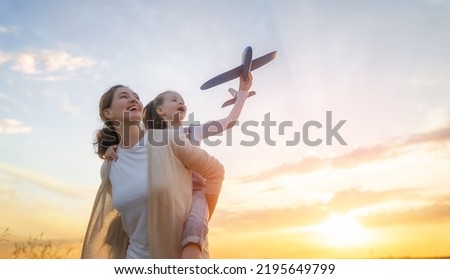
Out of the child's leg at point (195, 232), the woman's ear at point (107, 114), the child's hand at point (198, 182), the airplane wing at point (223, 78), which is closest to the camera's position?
the child's leg at point (195, 232)

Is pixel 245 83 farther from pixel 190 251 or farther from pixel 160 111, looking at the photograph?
pixel 190 251

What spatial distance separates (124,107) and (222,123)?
0.91m

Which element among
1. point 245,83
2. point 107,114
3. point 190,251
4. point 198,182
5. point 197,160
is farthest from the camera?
point 245,83

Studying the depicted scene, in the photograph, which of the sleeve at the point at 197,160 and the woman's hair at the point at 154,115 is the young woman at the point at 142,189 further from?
the woman's hair at the point at 154,115

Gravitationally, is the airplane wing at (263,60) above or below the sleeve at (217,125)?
above

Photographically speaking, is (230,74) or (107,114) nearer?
(107,114)

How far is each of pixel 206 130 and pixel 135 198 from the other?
1.12m

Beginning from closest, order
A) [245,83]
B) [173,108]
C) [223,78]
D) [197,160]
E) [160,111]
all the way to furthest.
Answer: [197,160]
[173,108]
[160,111]
[245,83]
[223,78]

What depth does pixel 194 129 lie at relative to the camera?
369 cm

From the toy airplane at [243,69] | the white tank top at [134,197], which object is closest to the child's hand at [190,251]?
the white tank top at [134,197]

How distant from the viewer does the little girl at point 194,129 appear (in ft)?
9.09

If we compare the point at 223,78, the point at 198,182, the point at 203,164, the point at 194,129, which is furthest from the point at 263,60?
the point at 203,164

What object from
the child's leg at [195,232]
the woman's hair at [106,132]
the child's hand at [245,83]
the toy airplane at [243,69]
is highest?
the toy airplane at [243,69]

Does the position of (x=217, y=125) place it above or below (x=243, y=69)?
below
